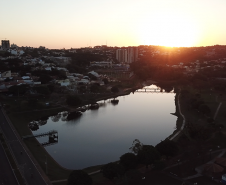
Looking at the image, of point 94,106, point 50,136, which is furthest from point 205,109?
point 50,136

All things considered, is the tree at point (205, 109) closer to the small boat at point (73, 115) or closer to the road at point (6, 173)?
the small boat at point (73, 115)

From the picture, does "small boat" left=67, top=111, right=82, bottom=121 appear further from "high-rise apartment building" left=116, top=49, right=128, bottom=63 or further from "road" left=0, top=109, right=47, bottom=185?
→ "high-rise apartment building" left=116, top=49, right=128, bottom=63

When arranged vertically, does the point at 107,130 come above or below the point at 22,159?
below

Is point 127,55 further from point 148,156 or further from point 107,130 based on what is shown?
point 148,156

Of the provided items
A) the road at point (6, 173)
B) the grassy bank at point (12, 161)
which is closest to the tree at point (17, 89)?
the grassy bank at point (12, 161)

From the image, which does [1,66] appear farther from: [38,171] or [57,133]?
[38,171]

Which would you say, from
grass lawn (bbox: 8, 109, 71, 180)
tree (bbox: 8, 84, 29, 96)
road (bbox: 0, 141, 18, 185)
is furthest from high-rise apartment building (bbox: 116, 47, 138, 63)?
road (bbox: 0, 141, 18, 185)
